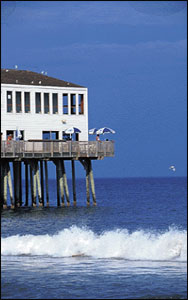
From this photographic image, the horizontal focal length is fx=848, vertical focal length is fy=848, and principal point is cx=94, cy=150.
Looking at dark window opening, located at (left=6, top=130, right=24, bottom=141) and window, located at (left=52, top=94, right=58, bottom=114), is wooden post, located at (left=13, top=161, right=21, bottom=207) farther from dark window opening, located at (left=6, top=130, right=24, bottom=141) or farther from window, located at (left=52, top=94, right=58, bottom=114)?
window, located at (left=52, top=94, right=58, bottom=114)

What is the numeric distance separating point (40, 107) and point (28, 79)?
8.20ft

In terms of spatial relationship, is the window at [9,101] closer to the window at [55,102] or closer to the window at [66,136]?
the window at [55,102]

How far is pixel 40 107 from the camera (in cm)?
5766

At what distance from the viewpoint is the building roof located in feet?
188

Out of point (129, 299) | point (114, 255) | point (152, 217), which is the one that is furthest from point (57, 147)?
point (129, 299)

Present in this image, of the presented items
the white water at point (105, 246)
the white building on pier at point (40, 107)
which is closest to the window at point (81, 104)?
the white building on pier at point (40, 107)

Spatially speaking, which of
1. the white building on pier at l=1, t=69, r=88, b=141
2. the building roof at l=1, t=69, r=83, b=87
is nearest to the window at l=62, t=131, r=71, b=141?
the white building on pier at l=1, t=69, r=88, b=141

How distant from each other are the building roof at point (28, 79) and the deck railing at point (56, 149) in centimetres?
483

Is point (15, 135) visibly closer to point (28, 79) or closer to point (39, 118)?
point (39, 118)

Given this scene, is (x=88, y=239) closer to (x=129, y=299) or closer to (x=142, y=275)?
(x=142, y=275)

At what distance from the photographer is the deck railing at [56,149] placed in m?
53.0

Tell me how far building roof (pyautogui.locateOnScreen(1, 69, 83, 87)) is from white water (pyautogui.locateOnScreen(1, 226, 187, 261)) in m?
24.0

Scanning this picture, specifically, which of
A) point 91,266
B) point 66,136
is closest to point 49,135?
point 66,136

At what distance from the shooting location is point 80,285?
2434cm
